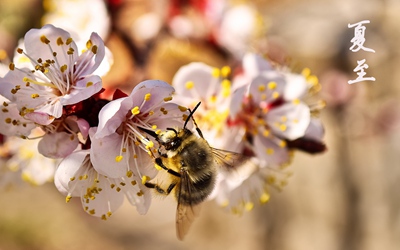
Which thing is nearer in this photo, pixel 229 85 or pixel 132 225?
pixel 229 85

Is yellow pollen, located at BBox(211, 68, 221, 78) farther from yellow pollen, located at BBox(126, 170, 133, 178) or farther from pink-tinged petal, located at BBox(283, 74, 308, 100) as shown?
yellow pollen, located at BBox(126, 170, 133, 178)

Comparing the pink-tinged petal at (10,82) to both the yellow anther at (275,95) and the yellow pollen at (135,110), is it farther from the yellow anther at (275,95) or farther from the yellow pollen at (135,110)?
the yellow anther at (275,95)

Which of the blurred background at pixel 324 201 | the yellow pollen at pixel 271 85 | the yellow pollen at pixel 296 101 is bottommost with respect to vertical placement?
the blurred background at pixel 324 201

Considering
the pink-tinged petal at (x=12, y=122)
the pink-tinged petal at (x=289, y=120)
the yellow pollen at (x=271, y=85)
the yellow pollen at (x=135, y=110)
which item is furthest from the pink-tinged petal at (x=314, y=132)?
the pink-tinged petal at (x=12, y=122)

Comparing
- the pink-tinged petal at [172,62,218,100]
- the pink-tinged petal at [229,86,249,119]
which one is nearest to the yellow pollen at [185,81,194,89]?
the pink-tinged petal at [172,62,218,100]

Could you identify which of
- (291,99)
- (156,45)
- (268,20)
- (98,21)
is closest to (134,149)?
(291,99)

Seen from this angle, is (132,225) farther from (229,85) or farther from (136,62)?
(229,85)
